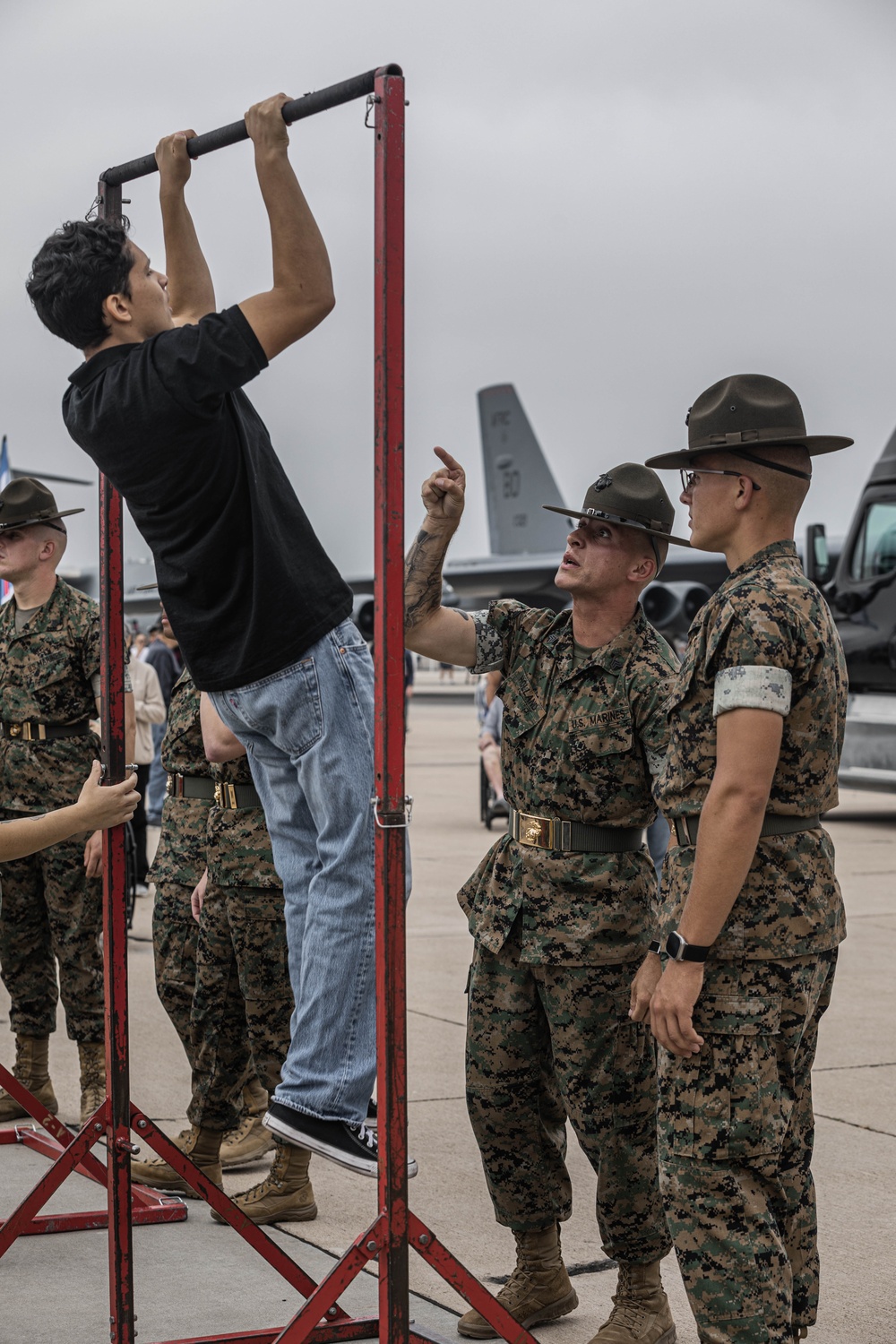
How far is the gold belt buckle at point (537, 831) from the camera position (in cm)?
354

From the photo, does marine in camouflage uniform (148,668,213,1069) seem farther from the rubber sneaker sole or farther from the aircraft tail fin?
the aircraft tail fin

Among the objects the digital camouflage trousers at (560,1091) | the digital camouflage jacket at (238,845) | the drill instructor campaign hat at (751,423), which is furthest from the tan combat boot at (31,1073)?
the drill instructor campaign hat at (751,423)

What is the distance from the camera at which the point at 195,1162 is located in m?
4.61

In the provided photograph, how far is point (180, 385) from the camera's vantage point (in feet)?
8.88

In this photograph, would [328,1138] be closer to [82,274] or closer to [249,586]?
[249,586]

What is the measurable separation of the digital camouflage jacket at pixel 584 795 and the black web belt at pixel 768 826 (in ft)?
1.66

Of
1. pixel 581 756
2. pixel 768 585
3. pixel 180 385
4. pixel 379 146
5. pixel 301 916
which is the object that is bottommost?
pixel 301 916

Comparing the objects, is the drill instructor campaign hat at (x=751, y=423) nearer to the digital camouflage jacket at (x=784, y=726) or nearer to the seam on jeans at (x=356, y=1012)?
the digital camouflage jacket at (x=784, y=726)

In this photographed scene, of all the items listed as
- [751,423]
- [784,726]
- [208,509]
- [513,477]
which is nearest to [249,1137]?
[208,509]

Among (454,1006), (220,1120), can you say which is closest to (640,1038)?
(220,1120)

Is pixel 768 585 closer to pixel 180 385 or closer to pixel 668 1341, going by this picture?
pixel 180 385

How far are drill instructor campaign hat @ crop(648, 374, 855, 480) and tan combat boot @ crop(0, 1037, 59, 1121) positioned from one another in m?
3.64

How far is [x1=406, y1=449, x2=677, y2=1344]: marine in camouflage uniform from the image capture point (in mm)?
3422

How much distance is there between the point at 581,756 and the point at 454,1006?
3749 mm
